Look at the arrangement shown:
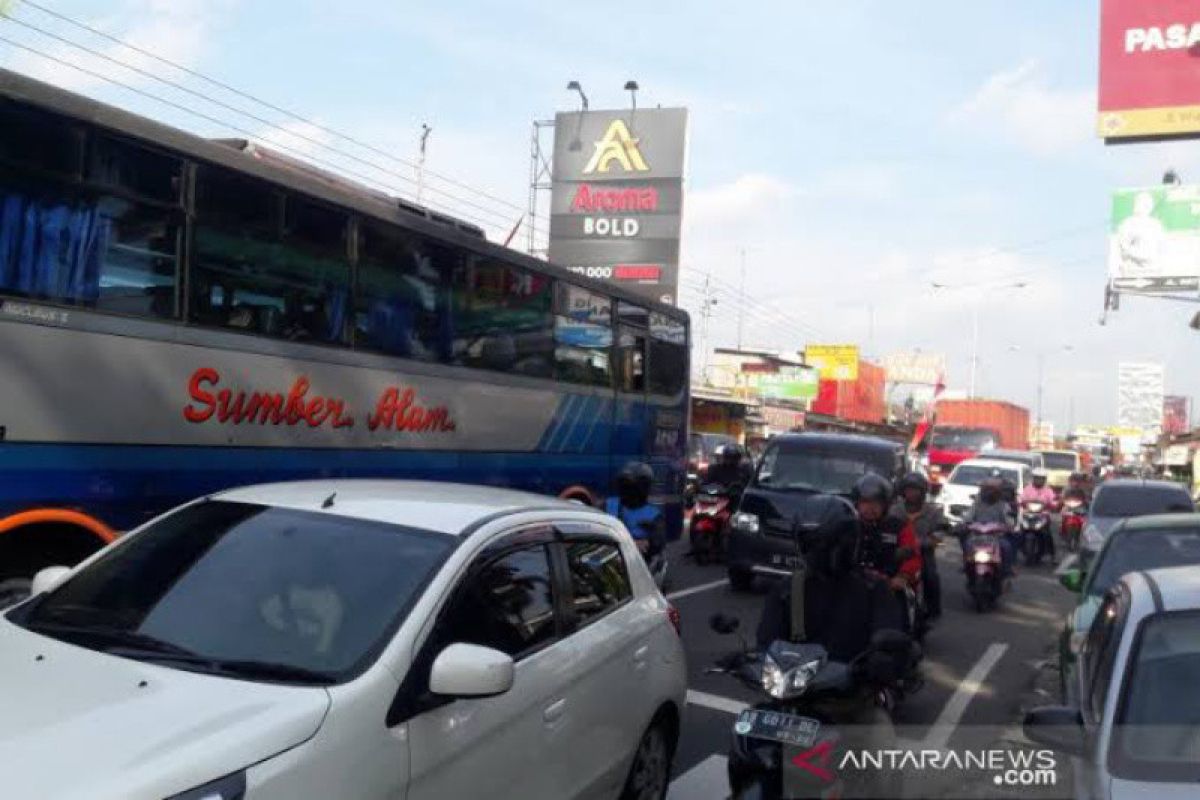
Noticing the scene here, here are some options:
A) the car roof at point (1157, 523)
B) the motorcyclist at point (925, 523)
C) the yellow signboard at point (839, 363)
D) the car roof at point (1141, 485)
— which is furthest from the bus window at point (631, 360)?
the yellow signboard at point (839, 363)

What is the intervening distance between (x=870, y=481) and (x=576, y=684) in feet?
12.7

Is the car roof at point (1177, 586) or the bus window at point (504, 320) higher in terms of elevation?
the bus window at point (504, 320)

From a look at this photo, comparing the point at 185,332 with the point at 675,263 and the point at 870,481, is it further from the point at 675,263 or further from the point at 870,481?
the point at 675,263

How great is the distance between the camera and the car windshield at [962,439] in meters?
35.6

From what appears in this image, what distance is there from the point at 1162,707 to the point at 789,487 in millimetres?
9137

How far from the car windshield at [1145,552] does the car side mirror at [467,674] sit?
534 cm

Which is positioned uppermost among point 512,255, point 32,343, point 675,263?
point 675,263

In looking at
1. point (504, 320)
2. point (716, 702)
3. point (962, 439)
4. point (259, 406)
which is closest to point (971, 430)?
point (962, 439)

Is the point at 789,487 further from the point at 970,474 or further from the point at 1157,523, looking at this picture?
the point at 970,474

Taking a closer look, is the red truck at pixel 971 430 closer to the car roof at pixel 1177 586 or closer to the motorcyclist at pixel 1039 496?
the motorcyclist at pixel 1039 496

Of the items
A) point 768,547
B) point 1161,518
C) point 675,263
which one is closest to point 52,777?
Result: point 1161,518

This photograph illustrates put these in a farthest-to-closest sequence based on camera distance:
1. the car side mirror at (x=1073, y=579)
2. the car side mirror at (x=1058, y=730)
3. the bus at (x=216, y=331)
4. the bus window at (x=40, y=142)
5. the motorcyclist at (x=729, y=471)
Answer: the motorcyclist at (x=729, y=471), the car side mirror at (x=1073, y=579), the bus at (x=216, y=331), the bus window at (x=40, y=142), the car side mirror at (x=1058, y=730)

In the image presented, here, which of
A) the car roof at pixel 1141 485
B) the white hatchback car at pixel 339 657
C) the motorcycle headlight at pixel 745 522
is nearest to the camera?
the white hatchback car at pixel 339 657

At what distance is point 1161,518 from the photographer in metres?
7.64
